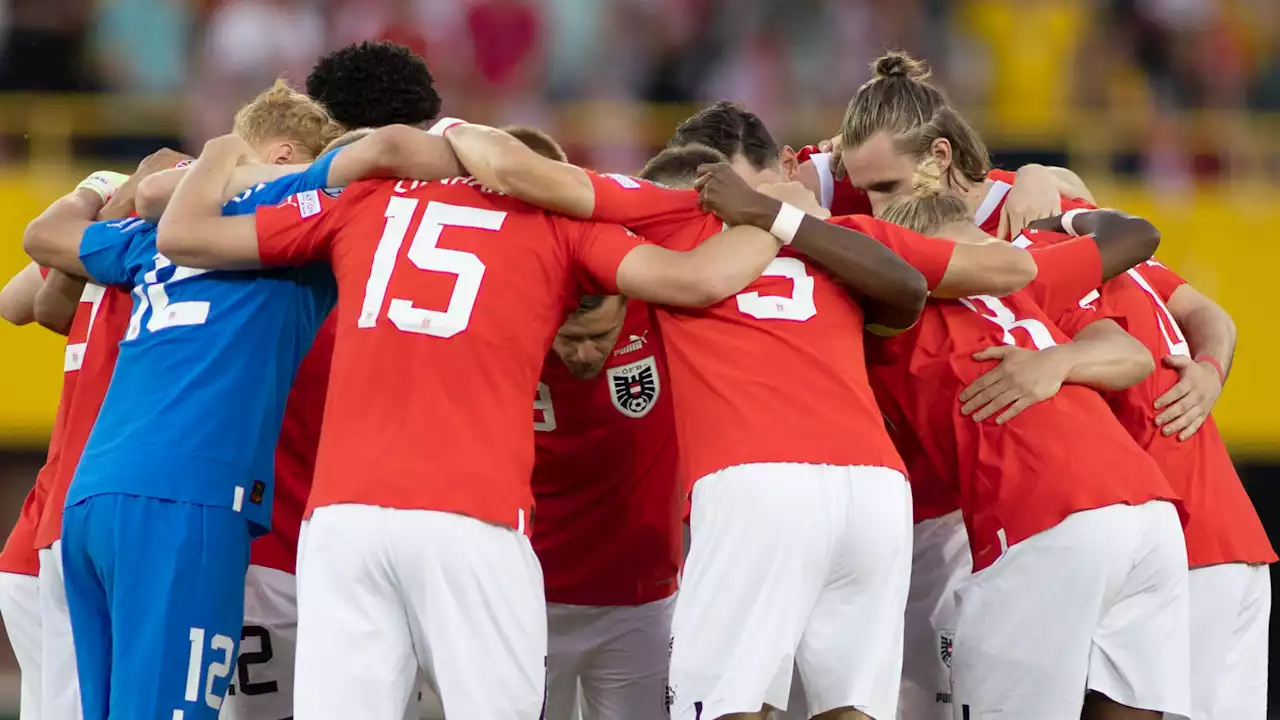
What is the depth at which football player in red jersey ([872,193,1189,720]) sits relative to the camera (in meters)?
5.30

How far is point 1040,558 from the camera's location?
5.32 metres

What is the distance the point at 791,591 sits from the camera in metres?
4.86

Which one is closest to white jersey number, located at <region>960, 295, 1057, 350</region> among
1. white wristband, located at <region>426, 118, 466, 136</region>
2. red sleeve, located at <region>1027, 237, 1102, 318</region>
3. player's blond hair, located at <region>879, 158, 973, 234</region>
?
red sleeve, located at <region>1027, 237, 1102, 318</region>

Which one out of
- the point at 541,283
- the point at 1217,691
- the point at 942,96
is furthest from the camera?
the point at 942,96

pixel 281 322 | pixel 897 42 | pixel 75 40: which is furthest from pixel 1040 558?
pixel 75 40

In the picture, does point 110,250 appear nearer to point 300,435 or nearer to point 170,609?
point 300,435

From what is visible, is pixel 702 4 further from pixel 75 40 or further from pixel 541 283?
pixel 541 283

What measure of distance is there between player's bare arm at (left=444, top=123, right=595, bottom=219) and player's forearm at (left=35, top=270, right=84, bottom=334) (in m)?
1.89

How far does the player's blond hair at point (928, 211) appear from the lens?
576 cm

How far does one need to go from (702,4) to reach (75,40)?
5.07 meters

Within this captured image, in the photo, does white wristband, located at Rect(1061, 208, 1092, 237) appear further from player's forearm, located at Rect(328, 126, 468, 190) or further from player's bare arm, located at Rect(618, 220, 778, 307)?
player's forearm, located at Rect(328, 126, 468, 190)

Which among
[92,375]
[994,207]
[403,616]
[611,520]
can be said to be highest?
[994,207]

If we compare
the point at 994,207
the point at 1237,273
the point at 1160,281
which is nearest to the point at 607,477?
the point at 994,207

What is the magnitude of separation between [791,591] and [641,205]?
135 cm
